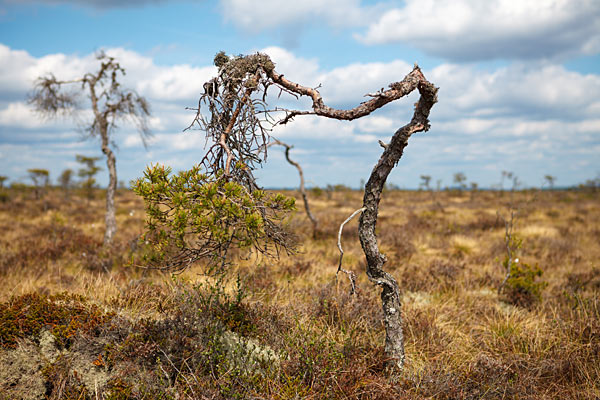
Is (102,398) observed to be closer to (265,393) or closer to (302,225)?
(265,393)

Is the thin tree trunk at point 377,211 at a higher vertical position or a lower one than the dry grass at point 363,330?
higher

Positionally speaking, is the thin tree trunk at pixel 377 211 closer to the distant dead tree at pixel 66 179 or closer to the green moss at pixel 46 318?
the green moss at pixel 46 318

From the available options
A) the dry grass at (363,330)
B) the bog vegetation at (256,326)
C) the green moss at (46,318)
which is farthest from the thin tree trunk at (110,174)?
the green moss at (46,318)

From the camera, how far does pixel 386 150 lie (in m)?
3.65

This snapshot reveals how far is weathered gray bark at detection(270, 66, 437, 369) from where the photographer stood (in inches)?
134

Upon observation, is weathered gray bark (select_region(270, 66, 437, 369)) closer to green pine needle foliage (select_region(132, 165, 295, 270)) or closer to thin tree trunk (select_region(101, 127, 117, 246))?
green pine needle foliage (select_region(132, 165, 295, 270))

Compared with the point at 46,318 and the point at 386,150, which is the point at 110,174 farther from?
the point at 386,150

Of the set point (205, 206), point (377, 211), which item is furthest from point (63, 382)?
point (377, 211)

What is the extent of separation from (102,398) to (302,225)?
10.8 meters

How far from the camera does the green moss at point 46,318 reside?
383cm

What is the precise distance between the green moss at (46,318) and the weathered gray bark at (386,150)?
295 centimetres

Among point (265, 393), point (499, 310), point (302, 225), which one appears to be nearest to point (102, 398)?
point (265, 393)

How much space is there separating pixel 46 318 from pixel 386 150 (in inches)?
156

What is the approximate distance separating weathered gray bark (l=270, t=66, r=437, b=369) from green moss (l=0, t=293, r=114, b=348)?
9.69 ft
